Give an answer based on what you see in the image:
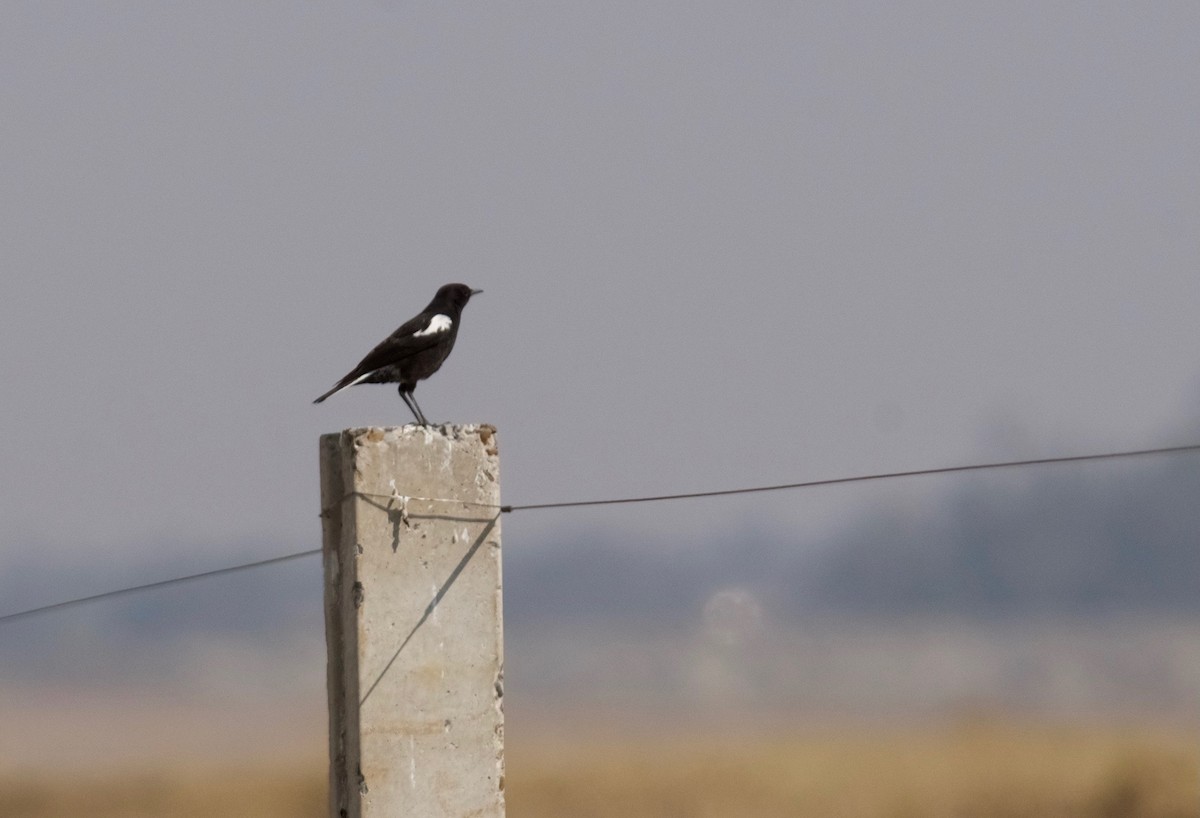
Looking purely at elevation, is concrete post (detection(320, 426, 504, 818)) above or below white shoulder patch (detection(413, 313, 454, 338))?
below

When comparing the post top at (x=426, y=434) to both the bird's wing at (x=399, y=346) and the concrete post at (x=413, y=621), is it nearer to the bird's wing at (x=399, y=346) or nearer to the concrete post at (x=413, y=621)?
the concrete post at (x=413, y=621)

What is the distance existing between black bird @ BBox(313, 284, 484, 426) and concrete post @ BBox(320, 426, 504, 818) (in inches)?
52.5

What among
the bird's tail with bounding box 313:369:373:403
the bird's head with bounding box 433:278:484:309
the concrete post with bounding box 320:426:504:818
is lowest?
the concrete post with bounding box 320:426:504:818

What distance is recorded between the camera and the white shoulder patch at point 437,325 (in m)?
8.38

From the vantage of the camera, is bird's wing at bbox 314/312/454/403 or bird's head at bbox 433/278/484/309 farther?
bird's head at bbox 433/278/484/309

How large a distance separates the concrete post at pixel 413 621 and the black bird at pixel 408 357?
133 centimetres

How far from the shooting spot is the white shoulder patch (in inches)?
330

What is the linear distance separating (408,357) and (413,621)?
6.28 feet

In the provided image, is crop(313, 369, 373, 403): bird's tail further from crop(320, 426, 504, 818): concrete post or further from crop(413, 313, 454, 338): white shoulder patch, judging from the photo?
crop(320, 426, 504, 818): concrete post

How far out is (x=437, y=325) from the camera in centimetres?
Answer: 849

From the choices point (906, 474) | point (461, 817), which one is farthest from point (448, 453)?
point (906, 474)

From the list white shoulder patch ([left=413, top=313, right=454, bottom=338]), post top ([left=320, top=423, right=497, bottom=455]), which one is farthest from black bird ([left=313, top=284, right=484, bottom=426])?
post top ([left=320, top=423, right=497, bottom=455])

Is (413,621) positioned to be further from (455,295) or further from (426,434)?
(455,295)

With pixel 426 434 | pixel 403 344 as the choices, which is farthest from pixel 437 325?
pixel 426 434
